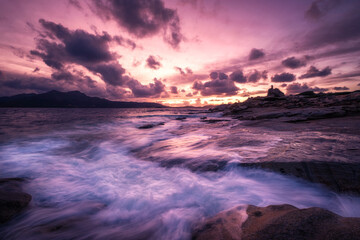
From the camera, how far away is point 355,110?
9312mm

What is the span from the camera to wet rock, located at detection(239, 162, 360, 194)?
243 centimetres

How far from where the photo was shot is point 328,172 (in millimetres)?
2713

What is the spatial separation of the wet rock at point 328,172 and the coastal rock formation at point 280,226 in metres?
1.13

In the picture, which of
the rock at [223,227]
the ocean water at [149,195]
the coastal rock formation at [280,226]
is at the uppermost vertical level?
the coastal rock formation at [280,226]

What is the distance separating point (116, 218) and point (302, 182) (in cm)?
345

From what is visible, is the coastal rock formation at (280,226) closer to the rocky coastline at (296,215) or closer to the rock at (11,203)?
the rocky coastline at (296,215)

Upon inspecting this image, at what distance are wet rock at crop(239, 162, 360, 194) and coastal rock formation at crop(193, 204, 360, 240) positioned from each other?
113 cm

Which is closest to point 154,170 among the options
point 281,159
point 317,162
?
point 281,159

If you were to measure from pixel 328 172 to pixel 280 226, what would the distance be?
6.50 feet

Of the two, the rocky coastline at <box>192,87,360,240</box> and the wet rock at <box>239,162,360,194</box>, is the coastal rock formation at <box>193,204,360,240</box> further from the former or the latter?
the wet rock at <box>239,162,360,194</box>

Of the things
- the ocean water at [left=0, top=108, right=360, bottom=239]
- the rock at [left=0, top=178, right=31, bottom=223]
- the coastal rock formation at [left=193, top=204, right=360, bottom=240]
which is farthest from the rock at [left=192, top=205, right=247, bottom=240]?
the rock at [left=0, top=178, right=31, bottom=223]

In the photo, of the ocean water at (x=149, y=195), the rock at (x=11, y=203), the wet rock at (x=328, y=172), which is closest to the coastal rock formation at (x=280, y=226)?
the ocean water at (x=149, y=195)

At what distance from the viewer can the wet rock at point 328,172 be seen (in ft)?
7.97

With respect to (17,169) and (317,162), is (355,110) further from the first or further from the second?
(17,169)
